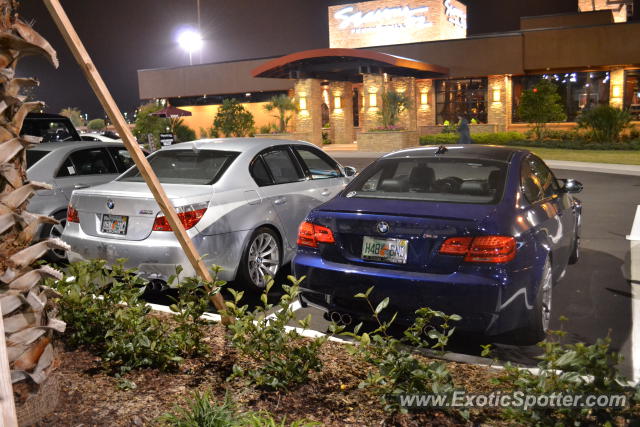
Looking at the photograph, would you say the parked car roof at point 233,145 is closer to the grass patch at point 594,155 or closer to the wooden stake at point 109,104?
the wooden stake at point 109,104

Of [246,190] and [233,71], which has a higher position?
[233,71]

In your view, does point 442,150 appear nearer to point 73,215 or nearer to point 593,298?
point 593,298

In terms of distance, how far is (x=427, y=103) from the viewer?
39188mm

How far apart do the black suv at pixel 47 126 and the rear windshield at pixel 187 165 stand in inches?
198

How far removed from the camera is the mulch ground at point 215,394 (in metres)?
3.39

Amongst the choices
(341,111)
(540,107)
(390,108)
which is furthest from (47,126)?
(341,111)

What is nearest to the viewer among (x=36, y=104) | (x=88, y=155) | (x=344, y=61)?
(x=36, y=104)

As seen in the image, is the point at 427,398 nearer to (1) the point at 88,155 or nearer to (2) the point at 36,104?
(2) the point at 36,104

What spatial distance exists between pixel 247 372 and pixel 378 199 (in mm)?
1810

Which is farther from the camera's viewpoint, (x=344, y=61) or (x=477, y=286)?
(x=344, y=61)

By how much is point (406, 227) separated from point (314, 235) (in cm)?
84

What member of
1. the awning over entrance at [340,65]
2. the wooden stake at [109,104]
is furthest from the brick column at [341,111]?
the wooden stake at [109,104]

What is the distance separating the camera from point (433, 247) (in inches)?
179

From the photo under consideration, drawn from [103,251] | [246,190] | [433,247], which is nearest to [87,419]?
[433,247]
